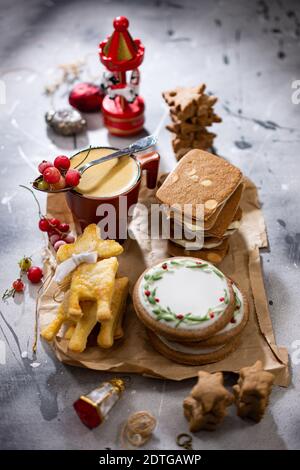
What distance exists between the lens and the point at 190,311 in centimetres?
172

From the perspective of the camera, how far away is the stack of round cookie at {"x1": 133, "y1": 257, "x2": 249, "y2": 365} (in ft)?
5.57

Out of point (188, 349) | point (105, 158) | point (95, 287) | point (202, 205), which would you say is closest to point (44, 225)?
point (105, 158)

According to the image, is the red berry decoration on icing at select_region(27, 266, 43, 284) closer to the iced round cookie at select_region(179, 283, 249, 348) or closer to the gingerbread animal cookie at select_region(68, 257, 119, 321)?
the gingerbread animal cookie at select_region(68, 257, 119, 321)

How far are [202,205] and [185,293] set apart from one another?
1.07 feet

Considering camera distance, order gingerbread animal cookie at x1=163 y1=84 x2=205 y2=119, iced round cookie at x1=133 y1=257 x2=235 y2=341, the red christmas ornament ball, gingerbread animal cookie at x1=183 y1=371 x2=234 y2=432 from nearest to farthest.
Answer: gingerbread animal cookie at x1=183 y1=371 x2=234 y2=432, iced round cookie at x1=133 y1=257 x2=235 y2=341, gingerbread animal cookie at x1=163 y1=84 x2=205 y2=119, the red christmas ornament ball

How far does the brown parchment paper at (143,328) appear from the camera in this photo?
5.74ft

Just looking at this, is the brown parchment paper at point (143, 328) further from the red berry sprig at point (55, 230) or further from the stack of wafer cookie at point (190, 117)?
the stack of wafer cookie at point (190, 117)

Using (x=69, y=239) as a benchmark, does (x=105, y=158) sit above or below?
above

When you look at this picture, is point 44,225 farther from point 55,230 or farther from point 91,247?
point 91,247

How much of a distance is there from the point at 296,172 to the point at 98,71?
40.4 inches

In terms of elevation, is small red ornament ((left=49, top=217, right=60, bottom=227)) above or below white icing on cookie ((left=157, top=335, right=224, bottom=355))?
above

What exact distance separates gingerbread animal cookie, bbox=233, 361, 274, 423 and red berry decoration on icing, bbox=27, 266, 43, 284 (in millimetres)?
721

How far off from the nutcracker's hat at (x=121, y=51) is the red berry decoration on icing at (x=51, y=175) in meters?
0.61

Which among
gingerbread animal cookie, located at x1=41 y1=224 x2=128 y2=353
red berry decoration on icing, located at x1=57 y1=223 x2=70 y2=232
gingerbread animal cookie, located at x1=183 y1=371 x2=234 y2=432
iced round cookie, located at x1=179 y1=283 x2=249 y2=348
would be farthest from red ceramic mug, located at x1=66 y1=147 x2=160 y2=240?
gingerbread animal cookie, located at x1=183 y1=371 x2=234 y2=432
